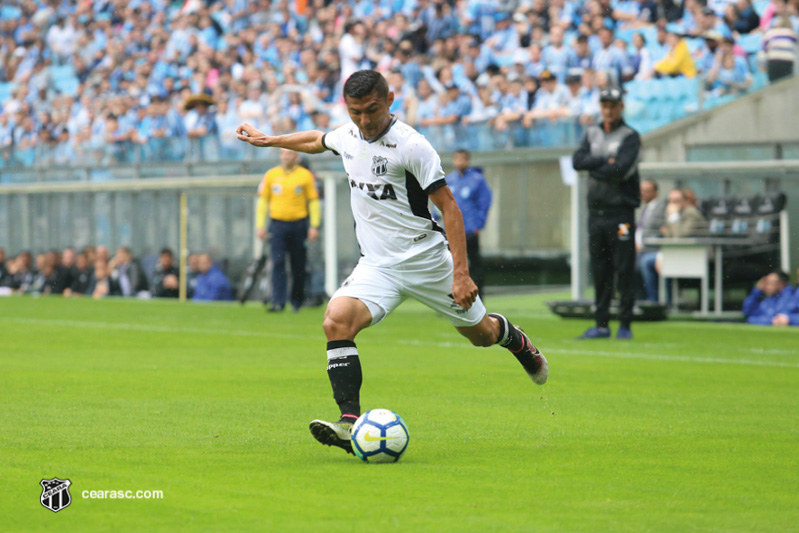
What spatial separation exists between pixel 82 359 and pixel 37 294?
1287cm

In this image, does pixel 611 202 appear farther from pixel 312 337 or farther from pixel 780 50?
pixel 780 50

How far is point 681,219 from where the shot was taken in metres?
15.4

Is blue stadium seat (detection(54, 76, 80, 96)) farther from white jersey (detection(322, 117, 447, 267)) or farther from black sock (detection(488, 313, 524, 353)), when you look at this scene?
white jersey (detection(322, 117, 447, 267))

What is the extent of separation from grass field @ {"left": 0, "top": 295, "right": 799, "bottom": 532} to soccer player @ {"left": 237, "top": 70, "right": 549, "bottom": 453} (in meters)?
0.59

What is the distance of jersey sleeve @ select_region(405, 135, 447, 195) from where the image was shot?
6137 millimetres

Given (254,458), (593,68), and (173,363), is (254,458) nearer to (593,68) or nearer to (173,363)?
(173,363)

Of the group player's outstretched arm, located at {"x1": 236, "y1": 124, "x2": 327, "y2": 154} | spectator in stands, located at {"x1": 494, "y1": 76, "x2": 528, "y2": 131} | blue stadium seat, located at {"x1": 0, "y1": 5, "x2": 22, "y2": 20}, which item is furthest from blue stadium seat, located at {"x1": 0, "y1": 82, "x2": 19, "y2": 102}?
player's outstretched arm, located at {"x1": 236, "y1": 124, "x2": 327, "y2": 154}

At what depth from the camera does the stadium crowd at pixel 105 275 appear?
20.2 m

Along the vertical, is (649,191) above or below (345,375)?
above

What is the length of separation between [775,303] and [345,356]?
969 centimetres

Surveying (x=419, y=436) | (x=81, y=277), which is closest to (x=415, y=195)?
(x=419, y=436)

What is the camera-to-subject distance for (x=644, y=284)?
53.4ft

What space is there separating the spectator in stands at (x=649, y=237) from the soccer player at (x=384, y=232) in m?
9.40

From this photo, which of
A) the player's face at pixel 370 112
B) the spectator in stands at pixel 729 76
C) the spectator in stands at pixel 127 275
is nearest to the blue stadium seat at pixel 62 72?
the spectator in stands at pixel 127 275
